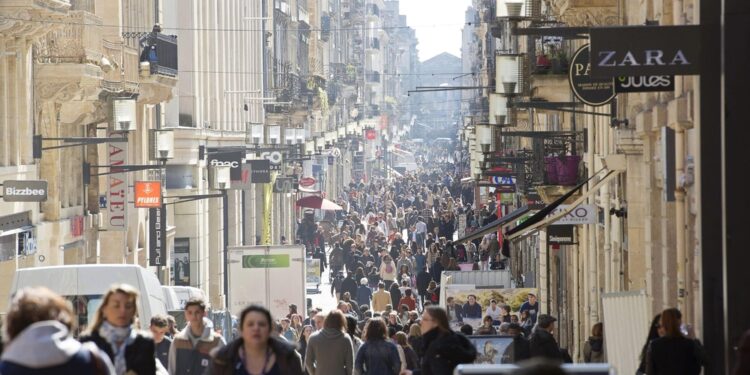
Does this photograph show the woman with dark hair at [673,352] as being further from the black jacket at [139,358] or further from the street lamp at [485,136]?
the street lamp at [485,136]

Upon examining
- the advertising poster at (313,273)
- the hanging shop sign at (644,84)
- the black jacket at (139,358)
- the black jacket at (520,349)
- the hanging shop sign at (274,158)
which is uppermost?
the hanging shop sign at (644,84)

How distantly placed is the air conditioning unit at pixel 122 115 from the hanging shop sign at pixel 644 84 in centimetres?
1534

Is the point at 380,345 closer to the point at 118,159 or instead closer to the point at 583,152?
the point at 583,152

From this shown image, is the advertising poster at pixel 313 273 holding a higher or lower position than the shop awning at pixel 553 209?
lower

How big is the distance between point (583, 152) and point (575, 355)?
121 inches

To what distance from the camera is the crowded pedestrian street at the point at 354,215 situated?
11977 millimetres

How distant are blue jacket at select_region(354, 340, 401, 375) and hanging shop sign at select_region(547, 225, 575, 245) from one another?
13.0 m

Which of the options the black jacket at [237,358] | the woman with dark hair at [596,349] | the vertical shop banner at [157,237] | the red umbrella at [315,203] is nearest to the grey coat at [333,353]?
the black jacket at [237,358]

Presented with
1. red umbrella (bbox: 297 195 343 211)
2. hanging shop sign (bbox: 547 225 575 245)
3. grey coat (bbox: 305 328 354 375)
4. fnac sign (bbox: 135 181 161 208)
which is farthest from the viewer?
red umbrella (bbox: 297 195 343 211)

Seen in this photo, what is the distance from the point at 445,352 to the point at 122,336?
112 inches

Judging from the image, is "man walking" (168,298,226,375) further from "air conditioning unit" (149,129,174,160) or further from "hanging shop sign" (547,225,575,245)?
"air conditioning unit" (149,129,174,160)

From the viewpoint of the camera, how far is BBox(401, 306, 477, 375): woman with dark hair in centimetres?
1241

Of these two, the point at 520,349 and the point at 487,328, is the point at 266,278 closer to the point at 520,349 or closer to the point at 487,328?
the point at 487,328

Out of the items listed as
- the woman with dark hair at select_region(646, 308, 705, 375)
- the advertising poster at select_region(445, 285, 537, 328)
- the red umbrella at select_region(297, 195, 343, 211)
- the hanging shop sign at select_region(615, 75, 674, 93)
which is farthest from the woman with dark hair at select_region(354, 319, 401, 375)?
the red umbrella at select_region(297, 195, 343, 211)
